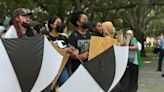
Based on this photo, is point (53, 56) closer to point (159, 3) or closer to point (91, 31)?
point (91, 31)

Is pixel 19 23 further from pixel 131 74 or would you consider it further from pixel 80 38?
pixel 131 74

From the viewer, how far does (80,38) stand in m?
6.90

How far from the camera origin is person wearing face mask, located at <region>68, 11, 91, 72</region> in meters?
6.71

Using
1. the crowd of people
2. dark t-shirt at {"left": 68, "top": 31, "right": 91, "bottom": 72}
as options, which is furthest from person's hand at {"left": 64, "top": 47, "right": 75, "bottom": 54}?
dark t-shirt at {"left": 68, "top": 31, "right": 91, "bottom": 72}

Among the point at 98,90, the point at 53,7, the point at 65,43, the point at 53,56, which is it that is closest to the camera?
the point at 53,56

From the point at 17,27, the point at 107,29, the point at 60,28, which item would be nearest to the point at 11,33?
the point at 17,27

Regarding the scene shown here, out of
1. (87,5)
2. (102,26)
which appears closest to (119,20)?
(87,5)

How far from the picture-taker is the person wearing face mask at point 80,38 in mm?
6715

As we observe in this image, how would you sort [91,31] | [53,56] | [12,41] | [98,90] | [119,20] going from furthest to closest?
1. [119,20]
2. [91,31]
3. [98,90]
4. [53,56]
5. [12,41]

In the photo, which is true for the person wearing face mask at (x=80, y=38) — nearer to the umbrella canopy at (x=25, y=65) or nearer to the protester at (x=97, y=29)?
the protester at (x=97, y=29)

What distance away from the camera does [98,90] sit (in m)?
6.41

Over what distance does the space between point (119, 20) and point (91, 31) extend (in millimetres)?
38882

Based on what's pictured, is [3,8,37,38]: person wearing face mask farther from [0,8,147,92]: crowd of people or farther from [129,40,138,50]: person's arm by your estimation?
[129,40,138,50]: person's arm

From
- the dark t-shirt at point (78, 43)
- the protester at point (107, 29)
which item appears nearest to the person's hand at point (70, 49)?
the dark t-shirt at point (78, 43)
